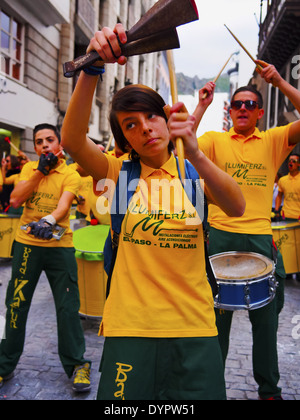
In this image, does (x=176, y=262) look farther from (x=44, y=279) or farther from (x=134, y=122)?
(x=44, y=279)

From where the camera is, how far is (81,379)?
335 centimetres

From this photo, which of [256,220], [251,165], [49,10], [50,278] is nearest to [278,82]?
[251,165]

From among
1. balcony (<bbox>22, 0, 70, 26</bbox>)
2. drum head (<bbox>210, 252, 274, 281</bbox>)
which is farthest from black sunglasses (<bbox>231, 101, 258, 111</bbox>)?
balcony (<bbox>22, 0, 70, 26</bbox>)

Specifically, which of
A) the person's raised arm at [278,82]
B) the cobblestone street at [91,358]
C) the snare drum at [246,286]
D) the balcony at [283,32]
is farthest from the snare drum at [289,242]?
the balcony at [283,32]

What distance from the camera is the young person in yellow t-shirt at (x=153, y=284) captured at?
1.72 m

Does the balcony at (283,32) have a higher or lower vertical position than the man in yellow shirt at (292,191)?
higher

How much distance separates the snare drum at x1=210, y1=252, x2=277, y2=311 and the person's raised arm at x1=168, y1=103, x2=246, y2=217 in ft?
3.40

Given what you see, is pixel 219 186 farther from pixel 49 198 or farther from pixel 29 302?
pixel 29 302

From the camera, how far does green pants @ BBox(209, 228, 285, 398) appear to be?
298 cm

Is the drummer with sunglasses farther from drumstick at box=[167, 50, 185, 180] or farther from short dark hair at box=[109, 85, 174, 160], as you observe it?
drumstick at box=[167, 50, 185, 180]

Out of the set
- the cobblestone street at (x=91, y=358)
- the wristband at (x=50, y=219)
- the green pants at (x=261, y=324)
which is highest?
the wristband at (x=50, y=219)

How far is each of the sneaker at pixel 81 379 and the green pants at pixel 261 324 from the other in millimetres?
1146

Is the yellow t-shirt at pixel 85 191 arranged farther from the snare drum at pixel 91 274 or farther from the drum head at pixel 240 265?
the drum head at pixel 240 265
